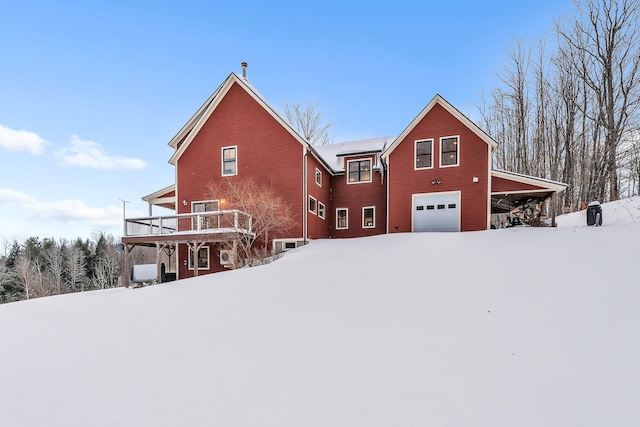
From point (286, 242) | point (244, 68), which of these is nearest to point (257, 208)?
point (286, 242)

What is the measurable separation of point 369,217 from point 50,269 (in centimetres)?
4078

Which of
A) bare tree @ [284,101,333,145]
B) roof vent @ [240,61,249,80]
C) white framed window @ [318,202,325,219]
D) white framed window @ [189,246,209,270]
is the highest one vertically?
bare tree @ [284,101,333,145]

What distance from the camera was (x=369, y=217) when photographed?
17547 mm

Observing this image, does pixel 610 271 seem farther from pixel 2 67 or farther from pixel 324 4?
pixel 2 67

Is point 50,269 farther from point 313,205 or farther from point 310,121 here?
point 313,205

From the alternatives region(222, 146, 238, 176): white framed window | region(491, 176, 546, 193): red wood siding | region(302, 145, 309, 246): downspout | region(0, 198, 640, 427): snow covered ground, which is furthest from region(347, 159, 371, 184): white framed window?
region(0, 198, 640, 427): snow covered ground

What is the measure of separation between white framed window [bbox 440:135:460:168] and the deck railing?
985 centimetres

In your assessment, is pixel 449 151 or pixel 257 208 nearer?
pixel 257 208

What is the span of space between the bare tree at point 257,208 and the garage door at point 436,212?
627 cm

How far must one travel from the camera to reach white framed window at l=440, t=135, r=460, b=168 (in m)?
14.0

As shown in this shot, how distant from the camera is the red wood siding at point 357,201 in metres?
17.3

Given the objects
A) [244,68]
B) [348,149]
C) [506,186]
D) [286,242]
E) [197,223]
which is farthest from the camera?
[348,149]

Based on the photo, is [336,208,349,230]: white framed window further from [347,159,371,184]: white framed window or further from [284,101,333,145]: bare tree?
[284,101,333,145]: bare tree

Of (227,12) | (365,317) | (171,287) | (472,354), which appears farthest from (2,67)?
(472,354)
